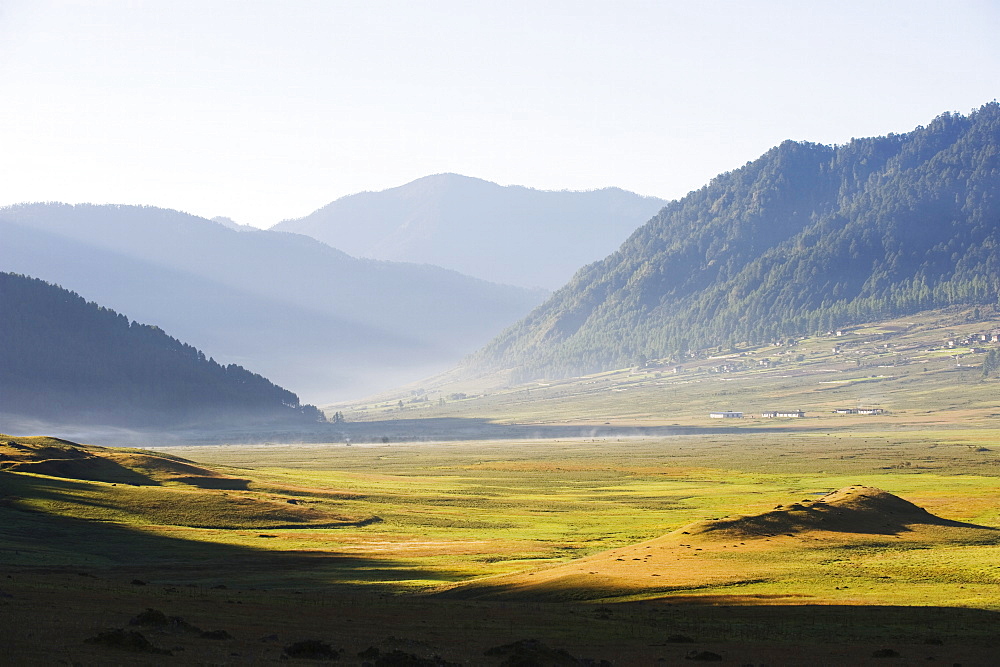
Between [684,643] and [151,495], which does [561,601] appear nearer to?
[684,643]

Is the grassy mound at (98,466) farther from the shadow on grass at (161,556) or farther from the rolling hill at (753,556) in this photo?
the rolling hill at (753,556)

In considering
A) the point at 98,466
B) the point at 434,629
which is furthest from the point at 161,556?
the point at 98,466

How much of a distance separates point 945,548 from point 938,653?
39.2 meters

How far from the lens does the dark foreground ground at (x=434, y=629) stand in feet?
125

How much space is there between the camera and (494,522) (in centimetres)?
10856

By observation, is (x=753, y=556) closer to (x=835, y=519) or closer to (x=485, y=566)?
(x=835, y=519)

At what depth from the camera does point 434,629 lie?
4847 centimetres

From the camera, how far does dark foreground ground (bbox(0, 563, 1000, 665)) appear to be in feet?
125

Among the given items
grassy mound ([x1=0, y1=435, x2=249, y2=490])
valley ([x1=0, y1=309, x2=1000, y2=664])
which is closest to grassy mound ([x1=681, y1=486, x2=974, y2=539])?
valley ([x1=0, y1=309, x2=1000, y2=664])

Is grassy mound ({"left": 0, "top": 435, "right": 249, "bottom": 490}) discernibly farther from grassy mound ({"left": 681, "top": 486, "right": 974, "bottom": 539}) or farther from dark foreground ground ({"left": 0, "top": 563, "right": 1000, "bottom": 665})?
grassy mound ({"left": 681, "top": 486, "right": 974, "bottom": 539})

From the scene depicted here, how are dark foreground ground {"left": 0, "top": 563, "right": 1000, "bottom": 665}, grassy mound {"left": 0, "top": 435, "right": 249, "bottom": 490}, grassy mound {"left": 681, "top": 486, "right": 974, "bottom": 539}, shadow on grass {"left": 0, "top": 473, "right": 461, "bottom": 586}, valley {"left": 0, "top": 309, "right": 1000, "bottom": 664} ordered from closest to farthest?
dark foreground ground {"left": 0, "top": 563, "right": 1000, "bottom": 665} → valley {"left": 0, "top": 309, "right": 1000, "bottom": 664} → shadow on grass {"left": 0, "top": 473, "right": 461, "bottom": 586} → grassy mound {"left": 681, "top": 486, "right": 974, "bottom": 539} → grassy mound {"left": 0, "top": 435, "right": 249, "bottom": 490}

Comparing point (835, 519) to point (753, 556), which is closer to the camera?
point (753, 556)

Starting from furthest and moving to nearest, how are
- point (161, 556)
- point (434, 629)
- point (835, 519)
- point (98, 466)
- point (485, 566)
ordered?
point (98, 466), point (835, 519), point (161, 556), point (485, 566), point (434, 629)

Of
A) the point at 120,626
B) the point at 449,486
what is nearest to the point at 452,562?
the point at 120,626
